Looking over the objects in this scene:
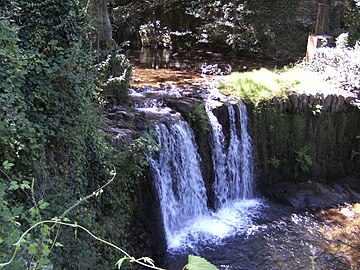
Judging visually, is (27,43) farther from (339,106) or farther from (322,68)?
(322,68)

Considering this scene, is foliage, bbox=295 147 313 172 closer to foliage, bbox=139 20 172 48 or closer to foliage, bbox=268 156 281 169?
foliage, bbox=268 156 281 169

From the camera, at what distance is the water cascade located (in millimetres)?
7062

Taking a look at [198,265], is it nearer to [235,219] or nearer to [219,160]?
[235,219]

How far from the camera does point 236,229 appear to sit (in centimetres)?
751

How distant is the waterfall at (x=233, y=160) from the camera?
841 centimetres

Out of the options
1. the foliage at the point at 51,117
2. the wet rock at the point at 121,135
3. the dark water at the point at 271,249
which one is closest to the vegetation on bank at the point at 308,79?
the dark water at the point at 271,249

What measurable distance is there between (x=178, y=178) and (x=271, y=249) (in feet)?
7.12

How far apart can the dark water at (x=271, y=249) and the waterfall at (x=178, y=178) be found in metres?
0.71

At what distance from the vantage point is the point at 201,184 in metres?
7.95

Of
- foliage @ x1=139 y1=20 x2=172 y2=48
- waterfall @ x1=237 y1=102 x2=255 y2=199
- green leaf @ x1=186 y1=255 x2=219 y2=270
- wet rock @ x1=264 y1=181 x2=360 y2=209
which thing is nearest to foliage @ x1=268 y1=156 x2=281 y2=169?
wet rock @ x1=264 y1=181 x2=360 y2=209

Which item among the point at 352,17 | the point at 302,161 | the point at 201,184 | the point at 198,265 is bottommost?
the point at 302,161

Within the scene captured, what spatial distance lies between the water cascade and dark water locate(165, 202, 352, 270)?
0.81 ft

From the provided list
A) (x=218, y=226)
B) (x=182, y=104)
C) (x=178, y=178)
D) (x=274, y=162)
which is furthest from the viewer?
(x=274, y=162)

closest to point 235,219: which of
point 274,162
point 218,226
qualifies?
point 218,226
